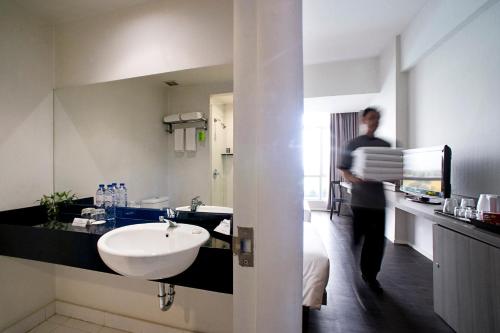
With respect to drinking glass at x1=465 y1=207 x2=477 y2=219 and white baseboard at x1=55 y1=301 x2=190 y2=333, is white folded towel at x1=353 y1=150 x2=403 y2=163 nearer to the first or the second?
drinking glass at x1=465 y1=207 x2=477 y2=219

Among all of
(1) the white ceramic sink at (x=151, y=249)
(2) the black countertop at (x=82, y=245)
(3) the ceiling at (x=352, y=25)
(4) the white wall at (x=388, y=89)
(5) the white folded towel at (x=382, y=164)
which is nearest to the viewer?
(1) the white ceramic sink at (x=151, y=249)

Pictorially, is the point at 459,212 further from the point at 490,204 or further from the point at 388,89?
the point at 388,89

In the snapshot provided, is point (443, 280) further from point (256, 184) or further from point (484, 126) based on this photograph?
point (256, 184)

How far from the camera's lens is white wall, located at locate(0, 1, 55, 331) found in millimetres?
1344

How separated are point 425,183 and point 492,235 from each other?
108cm

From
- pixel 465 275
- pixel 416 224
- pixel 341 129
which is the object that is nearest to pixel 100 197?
pixel 465 275

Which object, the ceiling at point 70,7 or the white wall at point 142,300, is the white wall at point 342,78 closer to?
the ceiling at point 70,7

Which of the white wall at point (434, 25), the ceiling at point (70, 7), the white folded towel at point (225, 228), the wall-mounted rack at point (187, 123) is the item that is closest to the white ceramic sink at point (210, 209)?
the white folded towel at point (225, 228)

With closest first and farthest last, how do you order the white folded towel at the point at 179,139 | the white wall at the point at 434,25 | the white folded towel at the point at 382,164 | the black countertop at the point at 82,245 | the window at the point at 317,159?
the black countertop at the point at 82,245, the white folded towel at the point at 179,139, the white wall at the point at 434,25, the white folded towel at the point at 382,164, the window at the point at 317,159

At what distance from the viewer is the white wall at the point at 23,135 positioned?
4.41ft

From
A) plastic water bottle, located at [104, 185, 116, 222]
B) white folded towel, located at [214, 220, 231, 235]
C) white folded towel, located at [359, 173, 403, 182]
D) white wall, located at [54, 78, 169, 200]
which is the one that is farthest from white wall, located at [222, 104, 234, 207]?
white folded towel, located at [359, 173, 403, 182]

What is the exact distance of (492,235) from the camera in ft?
3.34

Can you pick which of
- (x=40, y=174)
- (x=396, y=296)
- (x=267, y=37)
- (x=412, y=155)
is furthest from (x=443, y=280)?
(x=40, y=174)

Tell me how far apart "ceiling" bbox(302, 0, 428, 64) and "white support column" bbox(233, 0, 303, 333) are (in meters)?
2.13
